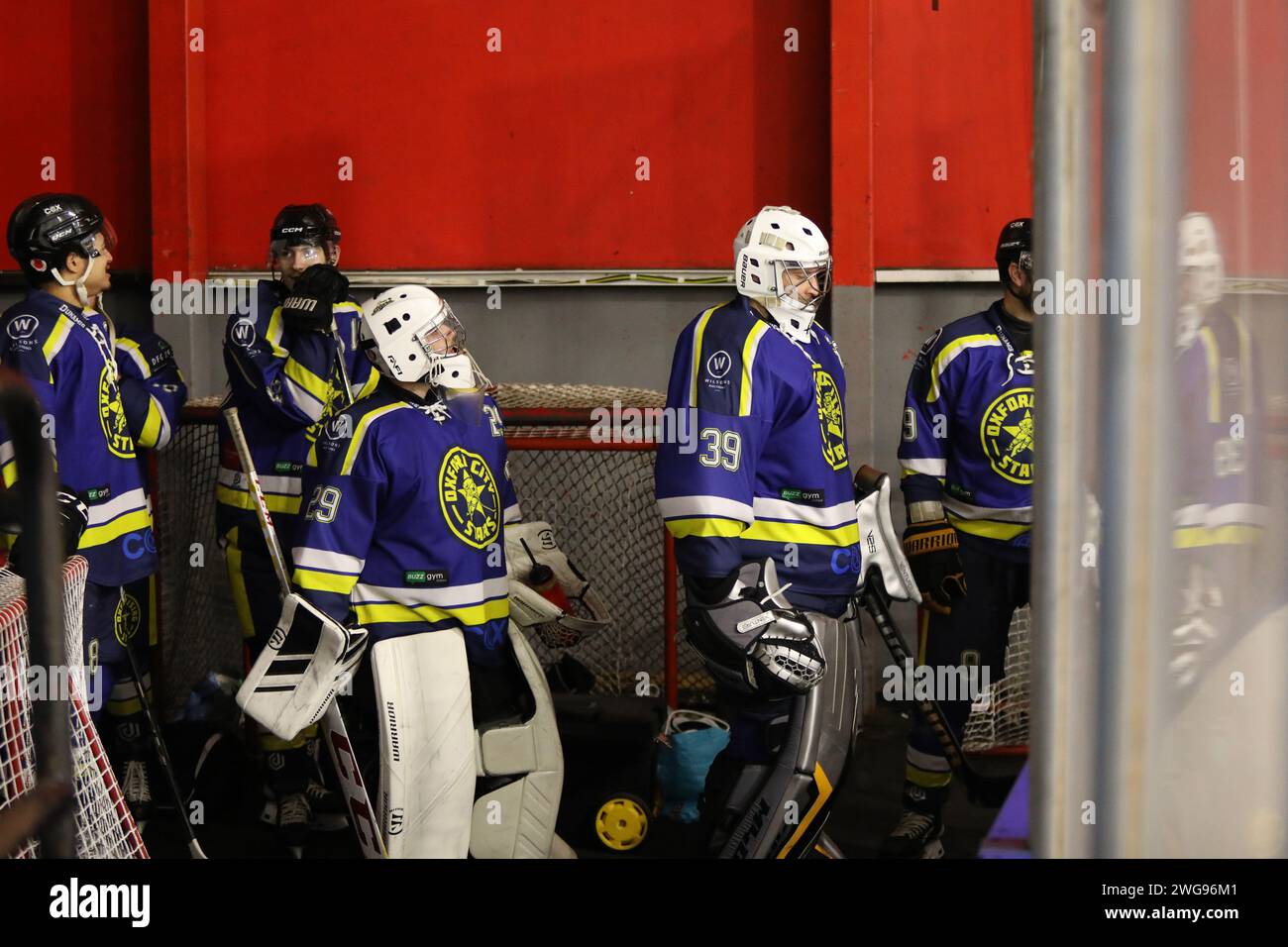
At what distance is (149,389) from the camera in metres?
4.19

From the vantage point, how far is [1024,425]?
12.5 ft

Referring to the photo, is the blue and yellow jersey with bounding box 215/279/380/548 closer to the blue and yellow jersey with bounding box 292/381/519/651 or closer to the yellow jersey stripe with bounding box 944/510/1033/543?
the blue and yellow jersey with bounding box 292/381/519/651

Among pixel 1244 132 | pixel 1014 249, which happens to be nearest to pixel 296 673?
pixel 1244 132

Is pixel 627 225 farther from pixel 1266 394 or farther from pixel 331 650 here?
pixel 1266 394

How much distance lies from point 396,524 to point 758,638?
32.0 inches

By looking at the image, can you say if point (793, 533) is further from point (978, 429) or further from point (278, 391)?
point (278, 391)

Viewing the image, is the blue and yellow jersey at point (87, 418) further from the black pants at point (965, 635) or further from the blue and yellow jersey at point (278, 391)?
the black pants at point (965, 635)

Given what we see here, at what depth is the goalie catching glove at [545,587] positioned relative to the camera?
11.6ft

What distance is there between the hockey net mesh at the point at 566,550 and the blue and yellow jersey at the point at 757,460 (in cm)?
174

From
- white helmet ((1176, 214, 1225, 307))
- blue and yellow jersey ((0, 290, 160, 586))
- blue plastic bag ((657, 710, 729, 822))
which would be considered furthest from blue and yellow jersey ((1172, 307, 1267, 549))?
blue and yellow jersey ((0, 290, 160, 586))

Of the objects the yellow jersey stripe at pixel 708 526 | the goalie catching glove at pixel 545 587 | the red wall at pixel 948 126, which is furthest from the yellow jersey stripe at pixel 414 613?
the red wall at pixel 948 126

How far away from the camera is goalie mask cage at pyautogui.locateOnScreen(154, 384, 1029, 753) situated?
5.00 meters

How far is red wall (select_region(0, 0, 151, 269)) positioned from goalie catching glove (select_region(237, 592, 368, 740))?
11.1 feet

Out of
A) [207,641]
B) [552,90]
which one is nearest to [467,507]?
[207,641]
